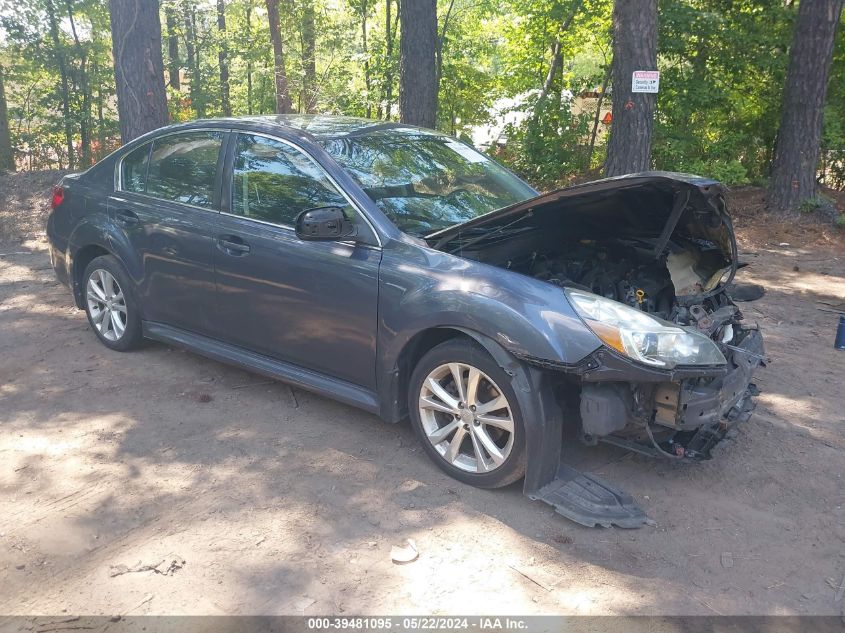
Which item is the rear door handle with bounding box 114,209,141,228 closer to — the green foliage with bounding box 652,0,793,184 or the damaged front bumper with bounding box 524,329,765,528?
the damaged front bumper with bounding box 524,329,765,528

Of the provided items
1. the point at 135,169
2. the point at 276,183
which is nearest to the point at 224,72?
the point at 135,169

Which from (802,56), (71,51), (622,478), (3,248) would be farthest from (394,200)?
(71,51)

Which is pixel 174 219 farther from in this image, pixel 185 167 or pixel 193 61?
pixel 193 61

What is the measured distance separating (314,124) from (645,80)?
17.6ft

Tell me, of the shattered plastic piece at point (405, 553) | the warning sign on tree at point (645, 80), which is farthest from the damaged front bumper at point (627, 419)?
the warning sign on tree at point (645, 80)

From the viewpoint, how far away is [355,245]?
4293mm

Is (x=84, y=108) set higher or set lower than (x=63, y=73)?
lower

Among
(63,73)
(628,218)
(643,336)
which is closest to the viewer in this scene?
(643,336)

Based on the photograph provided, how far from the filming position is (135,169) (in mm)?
5688

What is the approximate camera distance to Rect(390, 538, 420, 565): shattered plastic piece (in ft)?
11.1

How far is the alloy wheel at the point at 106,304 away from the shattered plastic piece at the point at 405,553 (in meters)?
3.29

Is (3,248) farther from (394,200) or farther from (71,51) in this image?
(394,200)

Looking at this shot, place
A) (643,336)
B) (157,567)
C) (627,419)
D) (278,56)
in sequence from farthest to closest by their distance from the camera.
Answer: (278,56) → (627,419) → (643,336) → (157,567)

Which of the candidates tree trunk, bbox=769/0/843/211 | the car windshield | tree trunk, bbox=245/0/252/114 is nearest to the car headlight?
the car windshield
